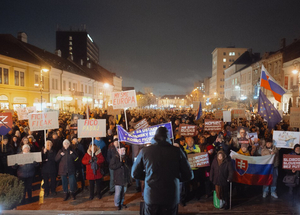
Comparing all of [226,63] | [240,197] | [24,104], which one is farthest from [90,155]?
[226,63]

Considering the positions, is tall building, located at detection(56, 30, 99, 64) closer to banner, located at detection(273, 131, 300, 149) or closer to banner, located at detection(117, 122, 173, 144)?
banner, located at detection(117, 122, 173, 144)

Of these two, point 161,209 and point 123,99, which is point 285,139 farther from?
point 161,209

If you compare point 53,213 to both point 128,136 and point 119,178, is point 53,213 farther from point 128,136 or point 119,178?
point 128,136

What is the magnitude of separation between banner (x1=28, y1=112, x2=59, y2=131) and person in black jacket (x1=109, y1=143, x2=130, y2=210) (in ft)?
11.7

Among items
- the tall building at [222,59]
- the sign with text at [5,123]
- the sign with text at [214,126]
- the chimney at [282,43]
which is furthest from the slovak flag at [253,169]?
the tall building at [222,59]

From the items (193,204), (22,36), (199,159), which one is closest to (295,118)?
(199,159)

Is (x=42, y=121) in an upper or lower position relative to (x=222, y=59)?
lower

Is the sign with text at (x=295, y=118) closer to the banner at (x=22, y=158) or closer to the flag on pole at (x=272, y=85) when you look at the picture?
the flag on pole at (x=272, y=85)

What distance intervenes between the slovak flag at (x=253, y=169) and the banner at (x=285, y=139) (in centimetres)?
114

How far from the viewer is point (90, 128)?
7.31m

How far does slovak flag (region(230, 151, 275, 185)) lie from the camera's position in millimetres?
6391

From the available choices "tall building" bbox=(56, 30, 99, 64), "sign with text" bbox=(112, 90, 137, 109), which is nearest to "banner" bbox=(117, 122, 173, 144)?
"sign with text" bbox=(112, 90, 137, 109)

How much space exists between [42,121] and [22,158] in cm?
233

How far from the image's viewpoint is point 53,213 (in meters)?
4.97
